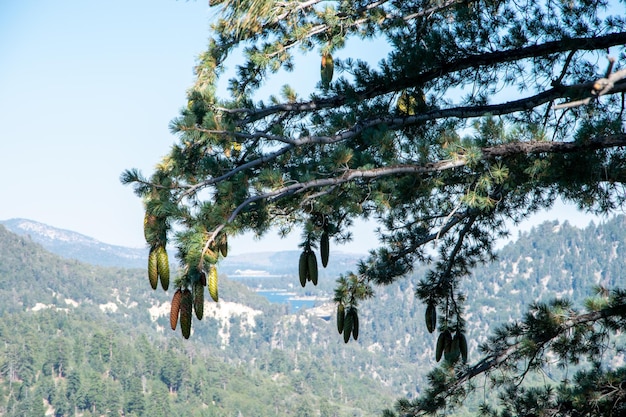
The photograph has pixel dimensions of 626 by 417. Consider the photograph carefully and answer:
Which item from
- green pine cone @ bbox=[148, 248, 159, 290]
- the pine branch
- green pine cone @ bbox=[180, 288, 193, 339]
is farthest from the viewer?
the pine branch

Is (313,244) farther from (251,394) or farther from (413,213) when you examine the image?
(251,394)

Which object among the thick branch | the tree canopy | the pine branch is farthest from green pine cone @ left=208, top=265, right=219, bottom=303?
the pine branch

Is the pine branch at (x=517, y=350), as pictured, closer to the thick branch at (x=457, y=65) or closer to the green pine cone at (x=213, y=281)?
the thick branch at (x=457, y=65)

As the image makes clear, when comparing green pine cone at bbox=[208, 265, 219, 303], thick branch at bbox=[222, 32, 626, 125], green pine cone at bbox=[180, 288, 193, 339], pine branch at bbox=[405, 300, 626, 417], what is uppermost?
thick branch at bbox=[222, 32, 626, 125]

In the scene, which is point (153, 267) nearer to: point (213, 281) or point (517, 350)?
point (213, 281)

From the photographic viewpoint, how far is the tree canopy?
398 cm

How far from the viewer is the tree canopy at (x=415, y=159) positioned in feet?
13.1

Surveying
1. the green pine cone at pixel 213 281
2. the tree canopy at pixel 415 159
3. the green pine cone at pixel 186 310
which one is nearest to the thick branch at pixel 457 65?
the tree canopy at pixel 415 159

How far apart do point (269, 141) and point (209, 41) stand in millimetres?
1357

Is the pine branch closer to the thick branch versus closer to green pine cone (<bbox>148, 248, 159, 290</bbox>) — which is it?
the thick branch

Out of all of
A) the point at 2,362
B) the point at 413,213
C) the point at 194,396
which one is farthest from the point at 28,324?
the point at 413,213

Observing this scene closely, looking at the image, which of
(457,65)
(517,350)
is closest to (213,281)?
(517,350)

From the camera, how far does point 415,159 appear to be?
4258 millimetres

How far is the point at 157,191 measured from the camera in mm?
3832
